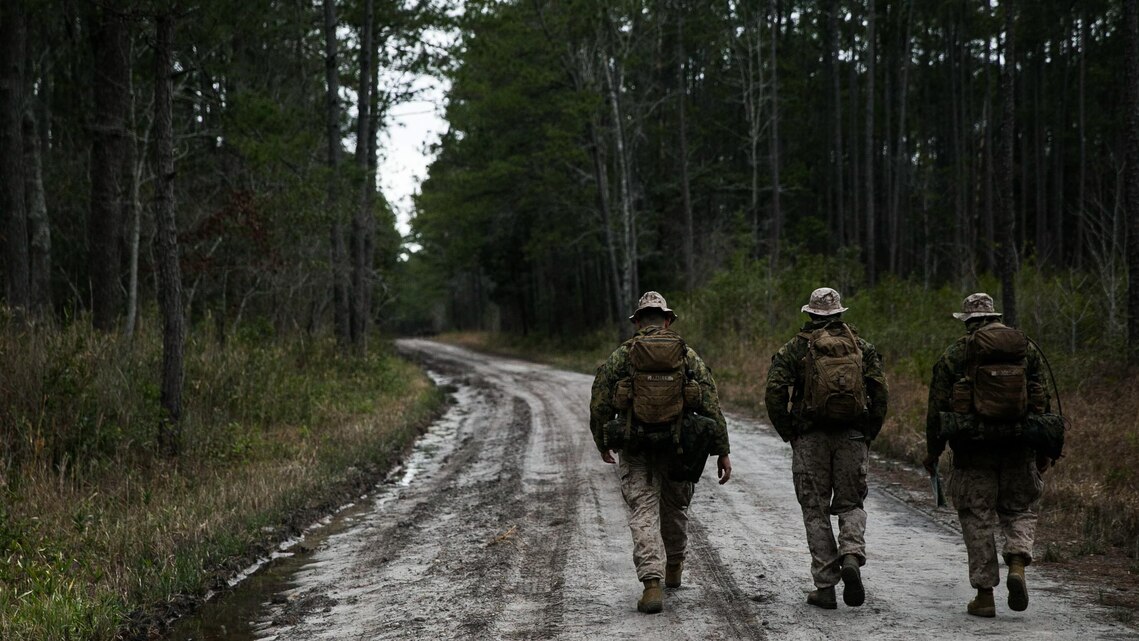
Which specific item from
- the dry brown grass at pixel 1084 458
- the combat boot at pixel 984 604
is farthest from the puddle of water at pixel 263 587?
the dry brown grass at pixel 1084 458

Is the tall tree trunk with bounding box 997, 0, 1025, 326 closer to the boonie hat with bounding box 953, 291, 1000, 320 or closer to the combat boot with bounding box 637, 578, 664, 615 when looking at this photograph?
the boonie hat with bounding box 953, 291, 1000, 320

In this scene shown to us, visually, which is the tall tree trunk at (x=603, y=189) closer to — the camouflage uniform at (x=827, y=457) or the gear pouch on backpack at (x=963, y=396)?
the camouflage uniform at (x=827, y=457)

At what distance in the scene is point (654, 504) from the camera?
238 inches

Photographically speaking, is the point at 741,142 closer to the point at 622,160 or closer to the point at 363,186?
the point at 622,160

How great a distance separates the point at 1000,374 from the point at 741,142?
130ft

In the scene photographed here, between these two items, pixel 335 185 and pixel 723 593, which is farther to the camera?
pixel 335 185

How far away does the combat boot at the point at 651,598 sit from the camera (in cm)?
559

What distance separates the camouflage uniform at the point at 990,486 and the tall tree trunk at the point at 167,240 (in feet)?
28.6

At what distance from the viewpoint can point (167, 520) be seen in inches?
322

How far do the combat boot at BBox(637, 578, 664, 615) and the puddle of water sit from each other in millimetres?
2394

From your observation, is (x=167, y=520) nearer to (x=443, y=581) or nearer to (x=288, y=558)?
(x=288, y=558)

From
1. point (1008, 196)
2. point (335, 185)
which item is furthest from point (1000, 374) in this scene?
point (335, 185)

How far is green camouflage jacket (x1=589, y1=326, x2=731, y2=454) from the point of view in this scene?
601 cm

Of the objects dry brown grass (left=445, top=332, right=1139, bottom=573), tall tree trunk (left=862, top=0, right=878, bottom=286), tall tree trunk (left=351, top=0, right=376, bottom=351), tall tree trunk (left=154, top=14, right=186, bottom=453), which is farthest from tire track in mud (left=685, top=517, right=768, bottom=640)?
tall tree trunk (left=862, top=0, right=878, bottom=286)
